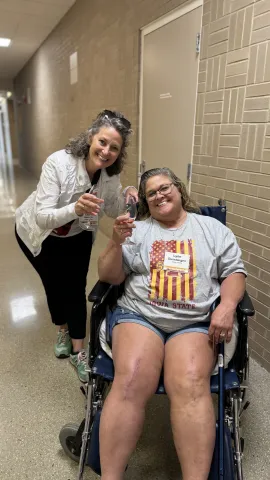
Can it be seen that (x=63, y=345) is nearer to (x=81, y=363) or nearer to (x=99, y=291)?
(x=81, y=363)

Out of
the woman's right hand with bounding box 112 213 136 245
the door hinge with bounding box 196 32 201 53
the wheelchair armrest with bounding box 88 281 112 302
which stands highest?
the door hinge with bounding box 196 32 201 53

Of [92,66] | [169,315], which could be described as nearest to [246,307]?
[169,315]

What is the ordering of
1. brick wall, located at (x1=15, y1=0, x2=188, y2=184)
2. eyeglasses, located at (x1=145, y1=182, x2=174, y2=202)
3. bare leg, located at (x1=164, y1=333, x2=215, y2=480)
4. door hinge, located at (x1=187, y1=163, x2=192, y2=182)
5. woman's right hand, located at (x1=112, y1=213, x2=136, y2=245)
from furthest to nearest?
brick wall, located at (x1=15, y1=0, x2=188, y2=184) → door hinge, located at (x1=187, y1=163, x2=192, y2=182) → eyeglasses, located at (x1=145, y1=182, x2=174, y2=202) → woman's right hand, located at (x1=112, y1=213, x2=136, y2=245) → bare leg, located at (x1=164, y1=333, x2=215, y2=480)

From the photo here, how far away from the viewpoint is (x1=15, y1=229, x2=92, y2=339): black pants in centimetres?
182

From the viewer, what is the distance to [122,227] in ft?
4.13

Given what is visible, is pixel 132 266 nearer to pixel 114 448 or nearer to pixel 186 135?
pixel 114 448

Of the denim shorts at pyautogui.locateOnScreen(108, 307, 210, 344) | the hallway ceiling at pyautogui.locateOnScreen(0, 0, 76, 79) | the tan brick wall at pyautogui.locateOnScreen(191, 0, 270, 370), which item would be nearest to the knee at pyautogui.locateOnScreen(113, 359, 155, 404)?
the denim shorts at pyautogui.locateOnScreen(108, 307, 210, 344)

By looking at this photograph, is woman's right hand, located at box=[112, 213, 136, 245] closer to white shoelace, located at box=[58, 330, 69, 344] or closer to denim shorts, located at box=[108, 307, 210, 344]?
denim shorts, located at box=[108, 307, 210, 344]

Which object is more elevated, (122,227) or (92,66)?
(92,66)

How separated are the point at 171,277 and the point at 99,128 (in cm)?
75

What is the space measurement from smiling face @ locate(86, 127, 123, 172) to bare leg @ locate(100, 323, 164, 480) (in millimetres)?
779

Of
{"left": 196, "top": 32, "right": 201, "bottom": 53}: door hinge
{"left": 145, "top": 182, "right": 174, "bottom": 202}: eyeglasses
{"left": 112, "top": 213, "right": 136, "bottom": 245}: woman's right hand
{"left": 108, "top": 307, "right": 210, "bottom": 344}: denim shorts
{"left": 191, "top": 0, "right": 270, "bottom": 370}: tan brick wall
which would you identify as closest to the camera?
{"left": 112, "top": 213, "right": 136, "bottom": 245}: woman's right hand

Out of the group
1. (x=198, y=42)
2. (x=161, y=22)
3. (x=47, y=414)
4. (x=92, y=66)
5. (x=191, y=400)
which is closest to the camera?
(x=191, y=400)

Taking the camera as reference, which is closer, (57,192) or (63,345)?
(57,192)
